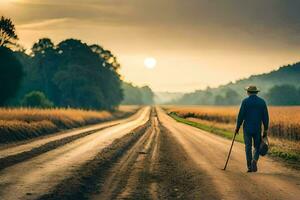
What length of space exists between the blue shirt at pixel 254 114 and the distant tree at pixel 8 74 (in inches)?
2148

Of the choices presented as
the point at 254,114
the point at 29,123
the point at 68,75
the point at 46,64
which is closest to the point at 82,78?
the point at 68,75

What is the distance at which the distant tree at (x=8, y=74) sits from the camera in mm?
63406

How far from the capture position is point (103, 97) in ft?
267

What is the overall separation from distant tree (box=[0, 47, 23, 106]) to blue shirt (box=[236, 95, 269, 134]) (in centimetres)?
5455

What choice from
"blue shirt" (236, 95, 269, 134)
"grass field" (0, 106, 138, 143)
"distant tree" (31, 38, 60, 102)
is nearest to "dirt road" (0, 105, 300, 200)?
"blue shirt" (236, 95, 269, 134)

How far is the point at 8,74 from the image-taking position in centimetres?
6412

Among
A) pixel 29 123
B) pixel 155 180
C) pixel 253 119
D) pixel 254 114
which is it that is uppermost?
pixel 254 114

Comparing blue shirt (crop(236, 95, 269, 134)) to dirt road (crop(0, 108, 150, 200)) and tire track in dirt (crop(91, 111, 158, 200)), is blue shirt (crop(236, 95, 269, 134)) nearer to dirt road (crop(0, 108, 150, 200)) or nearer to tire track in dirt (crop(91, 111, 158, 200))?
tire track in dirt (crop(91, 111, 158, 200))

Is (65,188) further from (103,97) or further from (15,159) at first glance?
Result: (103,97)

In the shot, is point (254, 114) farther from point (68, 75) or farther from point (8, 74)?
point (68, 75)

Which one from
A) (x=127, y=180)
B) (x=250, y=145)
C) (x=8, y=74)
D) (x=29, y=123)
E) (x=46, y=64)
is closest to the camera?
(x=127, y=180)

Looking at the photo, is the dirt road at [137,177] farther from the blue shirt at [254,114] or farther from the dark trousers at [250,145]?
the blue shirt at [254,114]

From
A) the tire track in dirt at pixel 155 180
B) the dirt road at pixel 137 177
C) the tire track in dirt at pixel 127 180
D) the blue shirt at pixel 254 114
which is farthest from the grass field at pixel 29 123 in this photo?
the blue shirt at pixel 254 114

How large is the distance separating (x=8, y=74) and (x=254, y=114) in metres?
55.6
